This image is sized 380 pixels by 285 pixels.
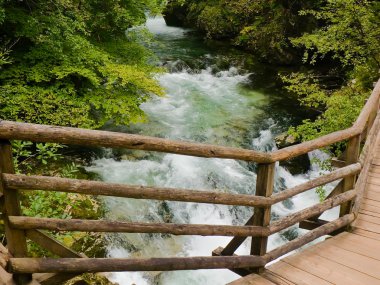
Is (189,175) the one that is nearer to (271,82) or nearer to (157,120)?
(157,120)

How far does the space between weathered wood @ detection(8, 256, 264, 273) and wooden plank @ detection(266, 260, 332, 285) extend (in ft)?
0.83

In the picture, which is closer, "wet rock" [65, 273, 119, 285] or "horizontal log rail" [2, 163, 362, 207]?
"horizontal log rail" [2, 163, 362, 207]

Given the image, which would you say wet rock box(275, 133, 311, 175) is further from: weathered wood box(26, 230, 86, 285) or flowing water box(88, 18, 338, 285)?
weathered wood box(26, 230, 86, 285)

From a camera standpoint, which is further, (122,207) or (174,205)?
(174,205)

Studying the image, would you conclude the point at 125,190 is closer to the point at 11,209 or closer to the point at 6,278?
the point at 11,209

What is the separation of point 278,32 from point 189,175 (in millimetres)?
10132

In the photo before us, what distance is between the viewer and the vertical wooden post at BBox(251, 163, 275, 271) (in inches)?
130

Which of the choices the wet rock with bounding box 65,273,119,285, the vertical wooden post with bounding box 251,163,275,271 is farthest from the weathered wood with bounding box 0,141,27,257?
the wet rock with bounding box 65,273,119,285

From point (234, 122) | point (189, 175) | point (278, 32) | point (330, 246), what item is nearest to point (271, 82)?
point (278, 32)

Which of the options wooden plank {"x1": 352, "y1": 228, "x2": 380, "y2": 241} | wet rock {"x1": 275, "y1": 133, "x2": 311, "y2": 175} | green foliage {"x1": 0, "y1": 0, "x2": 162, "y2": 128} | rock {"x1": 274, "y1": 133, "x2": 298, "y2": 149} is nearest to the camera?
wooden plank {"x1": 352, "y1": 228, "x2": 380, "y2": 241}

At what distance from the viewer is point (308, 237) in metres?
3.91

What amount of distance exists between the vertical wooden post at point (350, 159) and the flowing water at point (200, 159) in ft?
10.9

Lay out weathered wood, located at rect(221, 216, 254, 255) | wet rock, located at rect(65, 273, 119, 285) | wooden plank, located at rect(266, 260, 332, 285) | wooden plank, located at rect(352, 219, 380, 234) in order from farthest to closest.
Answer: wet rock, located at rect(65, 273, 119, 285) → wooden plank, located at rect(352, 219, 380, 234) → weathered wood, located at rect(221, 216, 254, 255) → wooden plank, located at rect(266, 260, 332, 285)

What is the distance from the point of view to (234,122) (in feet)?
40.5
